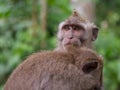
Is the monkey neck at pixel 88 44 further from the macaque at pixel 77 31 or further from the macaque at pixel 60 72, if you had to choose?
the macaque at pixel 60 72

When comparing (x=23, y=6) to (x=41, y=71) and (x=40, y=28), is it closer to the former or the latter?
(x=40, y=28)

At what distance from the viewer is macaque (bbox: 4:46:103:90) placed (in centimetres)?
533

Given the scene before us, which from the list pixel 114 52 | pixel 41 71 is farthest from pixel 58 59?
→ pixel 114 52

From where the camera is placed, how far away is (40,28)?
8.71 meters

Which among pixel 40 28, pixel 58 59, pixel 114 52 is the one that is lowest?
pixel 114 52

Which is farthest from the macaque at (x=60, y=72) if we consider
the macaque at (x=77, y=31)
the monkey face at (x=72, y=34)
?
the macaque at (x=77, y=31)

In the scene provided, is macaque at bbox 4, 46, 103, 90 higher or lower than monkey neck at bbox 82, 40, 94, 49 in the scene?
higher

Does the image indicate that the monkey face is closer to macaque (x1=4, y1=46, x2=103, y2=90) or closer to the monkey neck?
the monkey neck

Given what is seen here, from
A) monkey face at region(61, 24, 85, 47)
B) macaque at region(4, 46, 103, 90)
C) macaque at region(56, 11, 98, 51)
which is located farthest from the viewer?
macaque at region(56, 11, 98, 51)

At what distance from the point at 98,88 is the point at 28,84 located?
66 centimetres

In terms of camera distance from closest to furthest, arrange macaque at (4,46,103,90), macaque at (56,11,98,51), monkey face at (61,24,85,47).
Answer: macaque at (4,46,103,90) < monkey face at (61,24,85,47) < macaque at (56,11,98,51)

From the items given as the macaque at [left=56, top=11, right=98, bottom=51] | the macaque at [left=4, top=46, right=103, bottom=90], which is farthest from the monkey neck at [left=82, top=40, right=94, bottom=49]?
the macaque at [left=4, top=46, right=103, bottom=90]

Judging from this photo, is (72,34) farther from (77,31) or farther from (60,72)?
(60,72)

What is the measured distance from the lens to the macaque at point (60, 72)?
5332mm
